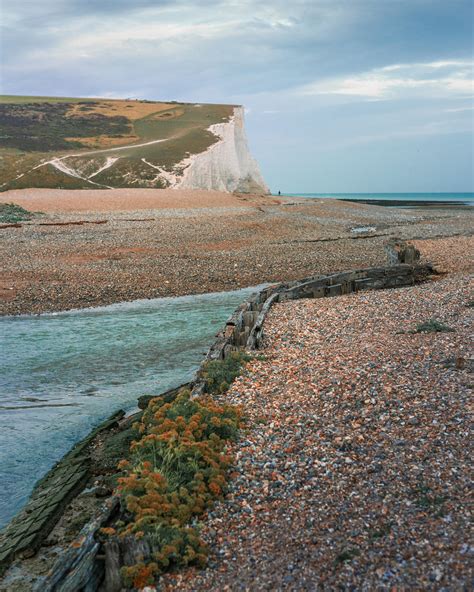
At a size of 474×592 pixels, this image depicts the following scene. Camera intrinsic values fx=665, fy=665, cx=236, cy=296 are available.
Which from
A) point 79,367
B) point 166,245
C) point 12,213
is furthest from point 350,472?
point 12,213

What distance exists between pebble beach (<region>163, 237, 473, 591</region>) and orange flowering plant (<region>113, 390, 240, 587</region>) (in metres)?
0.17

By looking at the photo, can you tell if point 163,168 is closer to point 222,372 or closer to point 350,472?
point 222,372

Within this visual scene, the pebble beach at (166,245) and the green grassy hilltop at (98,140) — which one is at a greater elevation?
the green grassy hilltop at (98,140)

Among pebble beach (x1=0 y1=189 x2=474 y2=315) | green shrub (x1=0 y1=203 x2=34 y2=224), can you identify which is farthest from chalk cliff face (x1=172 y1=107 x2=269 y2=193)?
green shrub (x1=0 y1=203 x2=34 y2=224)

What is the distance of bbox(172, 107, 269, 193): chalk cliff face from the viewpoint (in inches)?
2478

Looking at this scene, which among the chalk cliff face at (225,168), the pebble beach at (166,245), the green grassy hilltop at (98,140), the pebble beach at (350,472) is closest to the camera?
the pebble beach at (350,472)

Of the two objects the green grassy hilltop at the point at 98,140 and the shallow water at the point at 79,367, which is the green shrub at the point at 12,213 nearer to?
the green grassy hilltop at the point at 98,140

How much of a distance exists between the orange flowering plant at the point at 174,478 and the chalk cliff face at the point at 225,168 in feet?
175

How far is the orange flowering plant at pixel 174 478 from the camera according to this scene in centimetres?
515

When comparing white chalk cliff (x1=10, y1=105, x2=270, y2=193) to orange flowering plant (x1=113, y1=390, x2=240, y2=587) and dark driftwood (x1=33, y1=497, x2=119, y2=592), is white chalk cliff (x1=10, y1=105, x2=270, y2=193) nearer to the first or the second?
orange flowering plant (x1=113, y1=390, x2=240, y2=587)

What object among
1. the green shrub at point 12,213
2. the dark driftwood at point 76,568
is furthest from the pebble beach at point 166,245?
the dark driftwood at point 76,568

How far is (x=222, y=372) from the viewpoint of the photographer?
30.7 ft

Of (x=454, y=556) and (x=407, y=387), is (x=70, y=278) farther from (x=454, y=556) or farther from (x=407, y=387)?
(x=454, y=556)

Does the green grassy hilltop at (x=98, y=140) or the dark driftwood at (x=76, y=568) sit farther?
the green grassy hilltop at (x=98, y=140)
